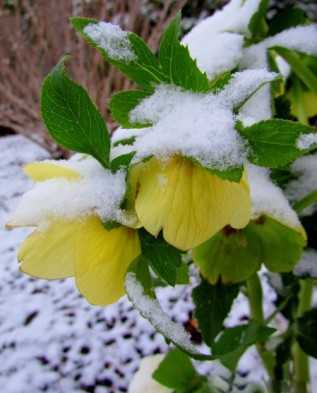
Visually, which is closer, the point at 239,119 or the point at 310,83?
the point at 239,119

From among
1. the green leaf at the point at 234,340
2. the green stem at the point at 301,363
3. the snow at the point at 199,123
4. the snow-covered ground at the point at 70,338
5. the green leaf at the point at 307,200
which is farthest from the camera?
the snow-covered ground at the point at 70,338

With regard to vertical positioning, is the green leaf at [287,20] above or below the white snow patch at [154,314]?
above

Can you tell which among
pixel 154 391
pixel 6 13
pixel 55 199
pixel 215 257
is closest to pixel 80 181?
pixel 55 199

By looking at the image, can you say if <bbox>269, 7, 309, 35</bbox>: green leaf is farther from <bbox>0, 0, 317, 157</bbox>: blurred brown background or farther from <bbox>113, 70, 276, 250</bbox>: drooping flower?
<bbox>0, 0, 317, 157</bbox>: blurred brown background

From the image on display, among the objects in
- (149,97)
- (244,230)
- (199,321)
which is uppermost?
(149,97)

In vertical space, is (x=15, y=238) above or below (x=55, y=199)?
below

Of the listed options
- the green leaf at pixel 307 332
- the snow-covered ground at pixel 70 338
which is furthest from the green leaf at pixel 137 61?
the snow-covered ground at pixel 70 338

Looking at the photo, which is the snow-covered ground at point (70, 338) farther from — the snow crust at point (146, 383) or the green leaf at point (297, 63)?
the green leaf at point (297, 63)

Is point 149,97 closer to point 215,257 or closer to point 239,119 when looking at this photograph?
point 239,119
